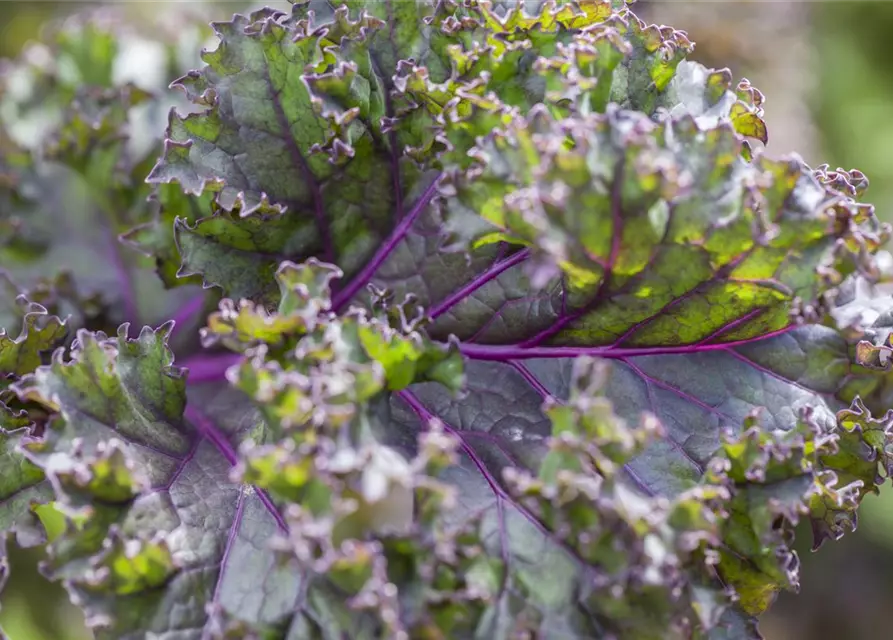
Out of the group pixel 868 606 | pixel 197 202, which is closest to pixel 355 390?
Result: pixel 197 202

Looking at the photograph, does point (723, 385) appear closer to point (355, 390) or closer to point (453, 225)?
point (453, 225)

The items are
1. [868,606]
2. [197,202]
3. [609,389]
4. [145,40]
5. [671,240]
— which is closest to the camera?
[671,240]

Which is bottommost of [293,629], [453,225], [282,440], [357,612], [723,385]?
[293,629]

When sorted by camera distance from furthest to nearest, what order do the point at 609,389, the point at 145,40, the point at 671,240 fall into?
the point at 145,40, the point at 609,389, the point at 671,240

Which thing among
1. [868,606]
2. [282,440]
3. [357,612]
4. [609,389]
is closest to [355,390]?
[282,440]

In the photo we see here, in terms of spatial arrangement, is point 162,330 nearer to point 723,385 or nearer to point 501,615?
point 501,615

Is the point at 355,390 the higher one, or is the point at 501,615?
the point at 355,390

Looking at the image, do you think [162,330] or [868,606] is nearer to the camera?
[162,330]
